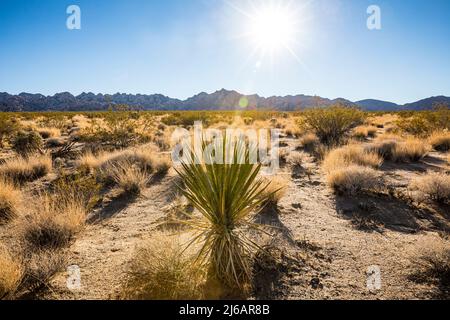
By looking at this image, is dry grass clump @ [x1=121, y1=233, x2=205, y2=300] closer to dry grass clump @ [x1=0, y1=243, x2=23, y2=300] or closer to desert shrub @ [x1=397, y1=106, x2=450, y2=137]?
dry grass clump @ [x1=0, y1=243, x2=23, y2=300]

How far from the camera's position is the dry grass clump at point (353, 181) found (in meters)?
5.72

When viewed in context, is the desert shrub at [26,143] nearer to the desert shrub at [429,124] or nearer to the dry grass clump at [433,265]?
the dry grass clump at [433,265]

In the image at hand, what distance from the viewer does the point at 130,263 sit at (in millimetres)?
3221

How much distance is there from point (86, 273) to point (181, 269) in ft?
3.97

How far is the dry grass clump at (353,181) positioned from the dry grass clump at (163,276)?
4100 mm

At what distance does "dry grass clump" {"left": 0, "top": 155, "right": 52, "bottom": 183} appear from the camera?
6.81m

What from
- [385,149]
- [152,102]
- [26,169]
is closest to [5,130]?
[26,169]

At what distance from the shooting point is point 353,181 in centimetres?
578

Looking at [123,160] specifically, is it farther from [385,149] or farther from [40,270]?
[385,149]

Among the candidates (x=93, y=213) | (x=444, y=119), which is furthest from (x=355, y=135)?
(x=93, y=213)

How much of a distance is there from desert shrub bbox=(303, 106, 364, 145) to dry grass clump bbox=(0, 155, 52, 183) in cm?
1061

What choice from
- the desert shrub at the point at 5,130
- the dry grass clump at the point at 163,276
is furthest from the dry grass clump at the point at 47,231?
the desert shrub at the point at 5,130

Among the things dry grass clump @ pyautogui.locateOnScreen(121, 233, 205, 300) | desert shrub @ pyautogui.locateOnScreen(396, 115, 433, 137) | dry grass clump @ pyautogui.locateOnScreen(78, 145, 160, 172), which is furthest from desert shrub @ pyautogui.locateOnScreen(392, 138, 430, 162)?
dry grass clump @ pyautogui.locateOnScreen(121, 233, 205, 300)
